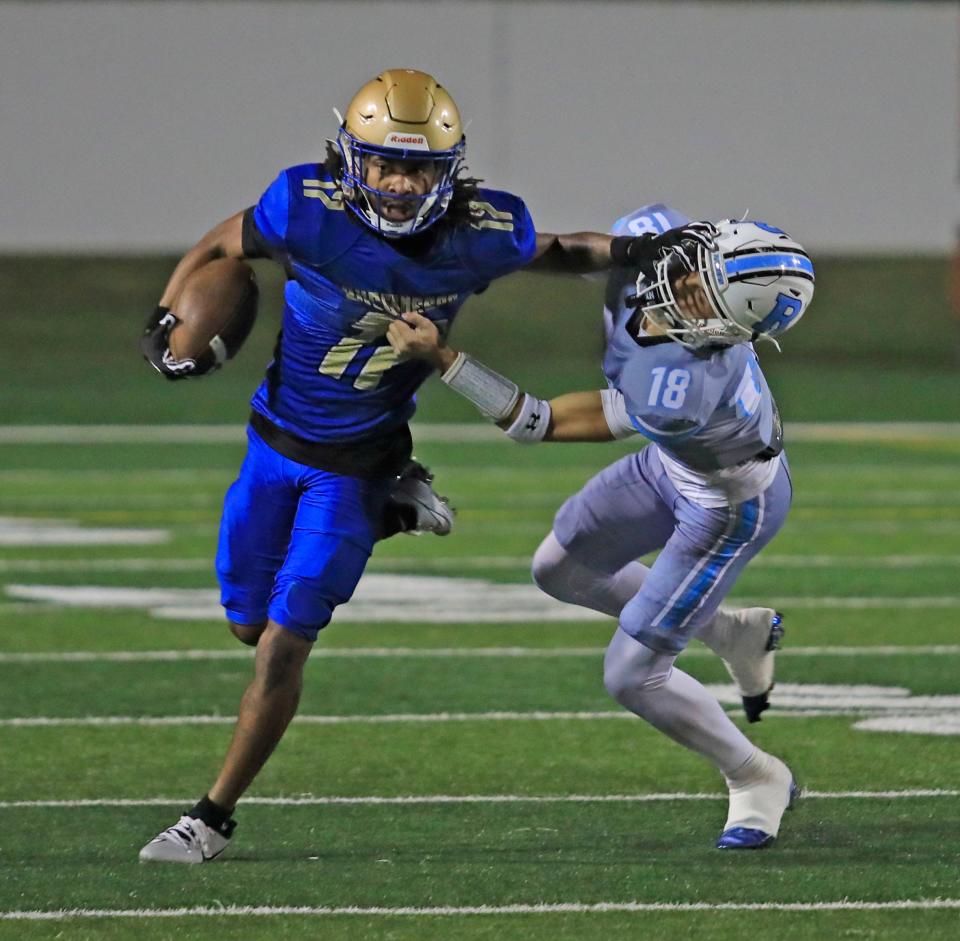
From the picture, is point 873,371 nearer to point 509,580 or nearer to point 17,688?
point 509,580

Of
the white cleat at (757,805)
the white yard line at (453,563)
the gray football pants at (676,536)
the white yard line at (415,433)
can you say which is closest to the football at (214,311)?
the gray football pants at (676,536)

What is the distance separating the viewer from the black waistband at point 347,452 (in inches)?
176

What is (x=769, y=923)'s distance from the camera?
3.78m

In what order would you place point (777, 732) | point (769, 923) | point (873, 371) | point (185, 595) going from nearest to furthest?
point (769, 923) → point (777, 732) → point (185, 595) → point (873, 371)

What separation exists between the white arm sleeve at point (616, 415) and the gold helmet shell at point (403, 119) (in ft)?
2.03

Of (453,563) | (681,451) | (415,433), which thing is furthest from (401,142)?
(415,433)

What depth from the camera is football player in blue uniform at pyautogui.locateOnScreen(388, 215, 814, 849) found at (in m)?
4.06

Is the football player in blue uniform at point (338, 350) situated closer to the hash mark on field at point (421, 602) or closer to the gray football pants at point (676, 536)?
the gray football pants at point (676, 536)

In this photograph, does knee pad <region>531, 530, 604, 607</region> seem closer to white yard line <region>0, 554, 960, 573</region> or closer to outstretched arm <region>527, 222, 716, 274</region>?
outstretched arm <region>527, 222, 716, 274</region>

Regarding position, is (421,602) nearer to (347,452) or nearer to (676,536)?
(347,452)

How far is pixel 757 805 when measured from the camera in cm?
438

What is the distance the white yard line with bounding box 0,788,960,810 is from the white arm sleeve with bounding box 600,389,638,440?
100 cm

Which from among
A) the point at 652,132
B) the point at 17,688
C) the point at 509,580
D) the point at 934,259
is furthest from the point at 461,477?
the point at 934,259

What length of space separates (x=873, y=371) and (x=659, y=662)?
42.4 feet
